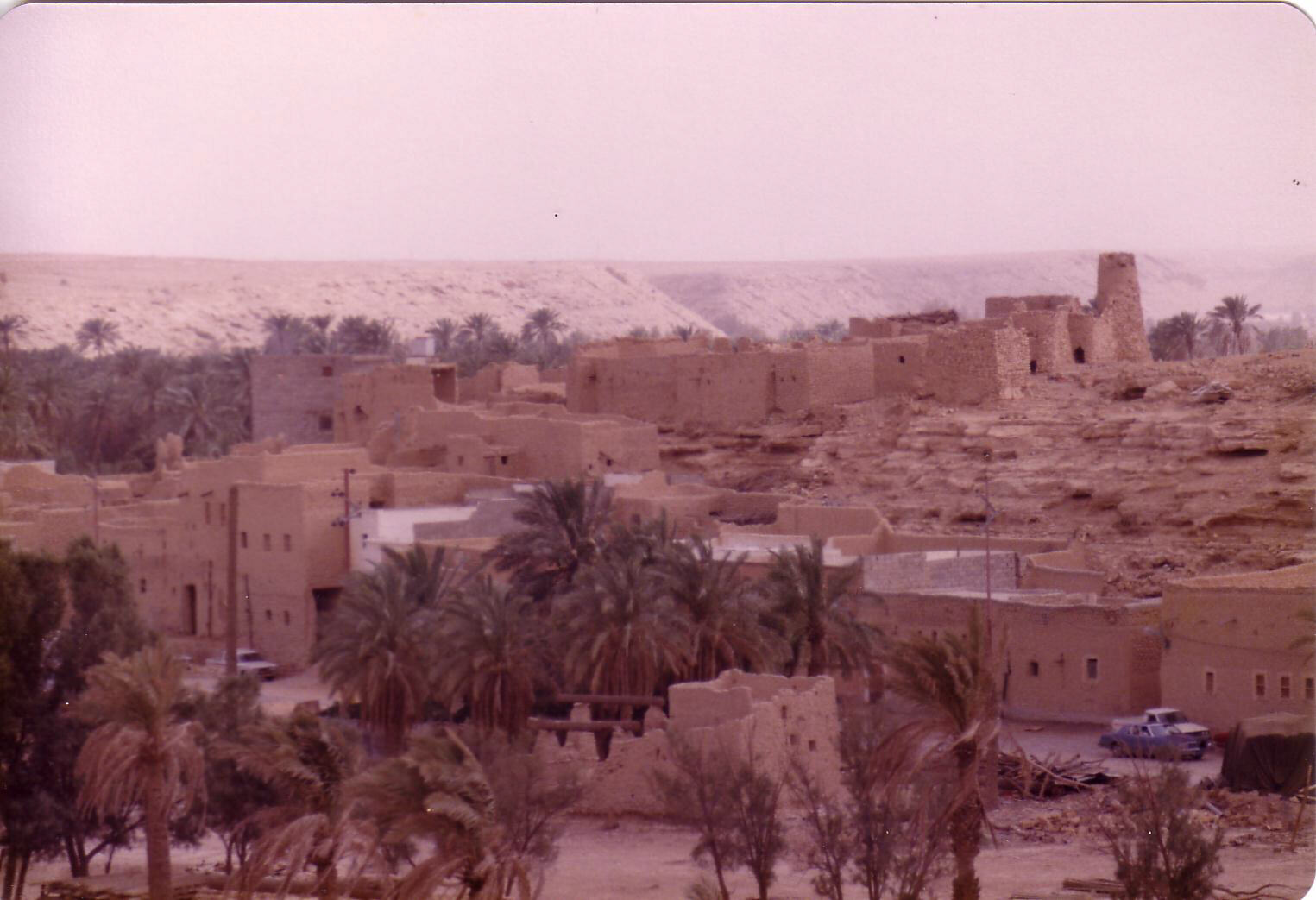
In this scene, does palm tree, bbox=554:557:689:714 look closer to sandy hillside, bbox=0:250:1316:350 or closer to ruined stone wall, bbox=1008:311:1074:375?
ruined stone wall, bbox=1008:311:1074:375

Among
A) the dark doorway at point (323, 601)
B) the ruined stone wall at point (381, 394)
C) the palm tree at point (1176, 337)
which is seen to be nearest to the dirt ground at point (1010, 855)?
the dark doorway at point (323, 601)

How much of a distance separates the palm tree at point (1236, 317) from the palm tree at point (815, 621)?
2183 cm

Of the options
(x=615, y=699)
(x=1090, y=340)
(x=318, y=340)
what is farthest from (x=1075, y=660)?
(x=318, y=340)

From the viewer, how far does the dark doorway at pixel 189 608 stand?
29266mm

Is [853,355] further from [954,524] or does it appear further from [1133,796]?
[1133,796]

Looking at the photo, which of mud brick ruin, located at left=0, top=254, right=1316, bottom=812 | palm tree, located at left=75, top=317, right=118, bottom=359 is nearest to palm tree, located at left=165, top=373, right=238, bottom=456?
mud brick ruin, located at left=0, top=254, right=1316, bottom=812

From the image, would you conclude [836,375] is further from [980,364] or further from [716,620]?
[716,620]

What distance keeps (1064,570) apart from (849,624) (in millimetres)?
4338

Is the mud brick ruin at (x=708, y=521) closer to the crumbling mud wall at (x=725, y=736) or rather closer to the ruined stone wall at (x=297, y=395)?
the crumbling mud wall at (x=725, y=736)

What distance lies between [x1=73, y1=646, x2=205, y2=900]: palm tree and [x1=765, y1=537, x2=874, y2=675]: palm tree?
6.79 meters

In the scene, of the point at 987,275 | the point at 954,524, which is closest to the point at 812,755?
the point at 954,524

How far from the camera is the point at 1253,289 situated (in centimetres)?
4703

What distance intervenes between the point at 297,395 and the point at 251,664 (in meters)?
17.5

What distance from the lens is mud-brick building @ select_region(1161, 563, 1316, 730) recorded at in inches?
794
